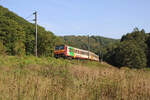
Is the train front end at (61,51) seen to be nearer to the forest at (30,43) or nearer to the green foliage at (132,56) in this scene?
the forest at (30,43)

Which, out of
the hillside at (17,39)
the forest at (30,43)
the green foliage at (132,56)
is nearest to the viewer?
the hillside at (17,39)

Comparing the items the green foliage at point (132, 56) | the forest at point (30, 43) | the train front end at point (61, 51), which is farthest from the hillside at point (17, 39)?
the green foliage at point (132, 56)

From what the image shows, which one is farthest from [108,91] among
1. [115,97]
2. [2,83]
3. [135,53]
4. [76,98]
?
[135,53]

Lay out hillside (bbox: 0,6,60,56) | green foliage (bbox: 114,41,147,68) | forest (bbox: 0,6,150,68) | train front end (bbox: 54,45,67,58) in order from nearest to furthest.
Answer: train front end (bbox: 54,45,67,58)
hillside (bbox: 0,6,60,56)
forest (bbox: 0,6,150,68)
green foliage (bbox: 114,41,147,68)

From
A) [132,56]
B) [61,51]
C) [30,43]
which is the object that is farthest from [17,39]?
[132,56]

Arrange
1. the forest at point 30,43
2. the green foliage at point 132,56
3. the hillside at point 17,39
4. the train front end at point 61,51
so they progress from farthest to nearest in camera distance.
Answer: the green foliage at point 132,56
the forest at point 30,43
the hillside at point 17,39
the train front end at point 61,51

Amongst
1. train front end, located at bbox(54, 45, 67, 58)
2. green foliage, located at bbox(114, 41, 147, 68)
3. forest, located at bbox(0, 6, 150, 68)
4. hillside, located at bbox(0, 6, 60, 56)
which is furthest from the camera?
green foliage, located at bbox(114, 41, 147, 68)

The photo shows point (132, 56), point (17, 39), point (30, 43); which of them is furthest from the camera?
point (132, 56)

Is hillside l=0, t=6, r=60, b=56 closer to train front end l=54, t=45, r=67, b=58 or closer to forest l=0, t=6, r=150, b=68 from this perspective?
forest l=0, t=6, r=150, b=68

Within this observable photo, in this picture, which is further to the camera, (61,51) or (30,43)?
(30,43)

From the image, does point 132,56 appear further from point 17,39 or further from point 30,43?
point 17,39

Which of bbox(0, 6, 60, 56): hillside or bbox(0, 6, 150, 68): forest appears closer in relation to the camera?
bbox(0, 6, 60, 56): hillside

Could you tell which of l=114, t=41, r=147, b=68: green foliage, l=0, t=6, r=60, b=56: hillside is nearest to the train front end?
l=0, t=6, r=60, b=56: hillside

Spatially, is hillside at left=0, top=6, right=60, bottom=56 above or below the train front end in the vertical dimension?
above
